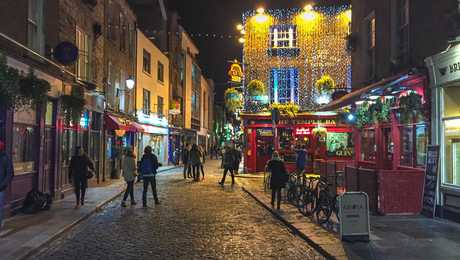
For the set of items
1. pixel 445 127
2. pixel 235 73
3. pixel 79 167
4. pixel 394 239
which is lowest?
pixel 394 239

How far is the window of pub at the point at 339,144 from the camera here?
3112 cm

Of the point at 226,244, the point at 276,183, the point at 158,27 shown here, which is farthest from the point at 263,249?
the point at 158,27

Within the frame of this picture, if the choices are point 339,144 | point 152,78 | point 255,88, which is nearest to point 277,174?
point 255,88

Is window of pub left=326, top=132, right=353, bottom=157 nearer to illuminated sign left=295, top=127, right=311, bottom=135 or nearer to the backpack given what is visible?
illuminated sign left=295, top=127, right=311, bottom=135

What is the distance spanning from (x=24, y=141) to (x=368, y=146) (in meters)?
11.4

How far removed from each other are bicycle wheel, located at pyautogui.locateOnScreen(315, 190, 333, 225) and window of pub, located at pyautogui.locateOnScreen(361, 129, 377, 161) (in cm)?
648

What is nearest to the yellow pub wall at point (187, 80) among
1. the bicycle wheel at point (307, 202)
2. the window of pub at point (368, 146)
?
the window of pub at point (368, 146)

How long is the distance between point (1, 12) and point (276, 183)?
8706 mm

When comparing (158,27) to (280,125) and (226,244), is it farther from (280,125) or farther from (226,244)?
(226,244)

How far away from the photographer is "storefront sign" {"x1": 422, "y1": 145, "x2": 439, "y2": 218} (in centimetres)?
1198

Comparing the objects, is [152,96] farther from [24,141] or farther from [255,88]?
[24,141]

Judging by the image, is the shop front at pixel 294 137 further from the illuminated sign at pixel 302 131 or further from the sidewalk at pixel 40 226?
the sidewalk at pixel 40 226

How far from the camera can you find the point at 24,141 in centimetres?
1416

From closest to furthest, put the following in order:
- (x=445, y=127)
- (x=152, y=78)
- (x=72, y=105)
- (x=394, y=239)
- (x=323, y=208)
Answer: (x=394, y=239), (x=323, y=208), (x=445, y=127), (x=72, y=105), (x=152, y=78)
